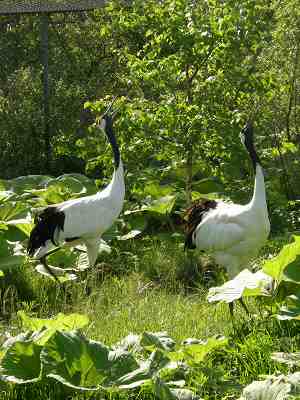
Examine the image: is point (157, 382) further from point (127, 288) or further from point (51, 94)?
point (51, 94)

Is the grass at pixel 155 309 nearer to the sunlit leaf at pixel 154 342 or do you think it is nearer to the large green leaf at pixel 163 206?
the sunlit leaf at pixel 154 342

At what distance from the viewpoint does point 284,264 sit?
207 inches

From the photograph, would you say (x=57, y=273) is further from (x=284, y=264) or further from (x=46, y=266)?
(x=284, y=264)

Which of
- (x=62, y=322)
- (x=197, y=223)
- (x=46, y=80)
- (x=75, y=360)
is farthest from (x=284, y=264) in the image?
(x=46, y=80)

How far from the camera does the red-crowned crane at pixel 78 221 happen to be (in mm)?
7414

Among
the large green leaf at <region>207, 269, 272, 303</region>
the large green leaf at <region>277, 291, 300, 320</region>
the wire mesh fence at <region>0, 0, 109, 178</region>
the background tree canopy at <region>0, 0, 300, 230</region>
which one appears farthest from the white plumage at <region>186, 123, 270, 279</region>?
the wire mesh fence at <region>0, 0, 109, 178</region>

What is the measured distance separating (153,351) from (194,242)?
2902 millimetres

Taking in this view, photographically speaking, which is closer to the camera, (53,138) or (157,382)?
(157,382)

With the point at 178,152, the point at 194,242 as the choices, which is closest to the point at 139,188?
the point at 178,152

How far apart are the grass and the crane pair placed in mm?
325

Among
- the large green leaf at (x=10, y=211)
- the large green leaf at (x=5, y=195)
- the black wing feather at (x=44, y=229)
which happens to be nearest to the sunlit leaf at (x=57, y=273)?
the black wing feather at (x=44, y=229)

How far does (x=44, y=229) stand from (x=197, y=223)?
1371 mm

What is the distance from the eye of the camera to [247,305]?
612 centimetres

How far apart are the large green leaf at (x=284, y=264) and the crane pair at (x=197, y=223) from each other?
143 cm
